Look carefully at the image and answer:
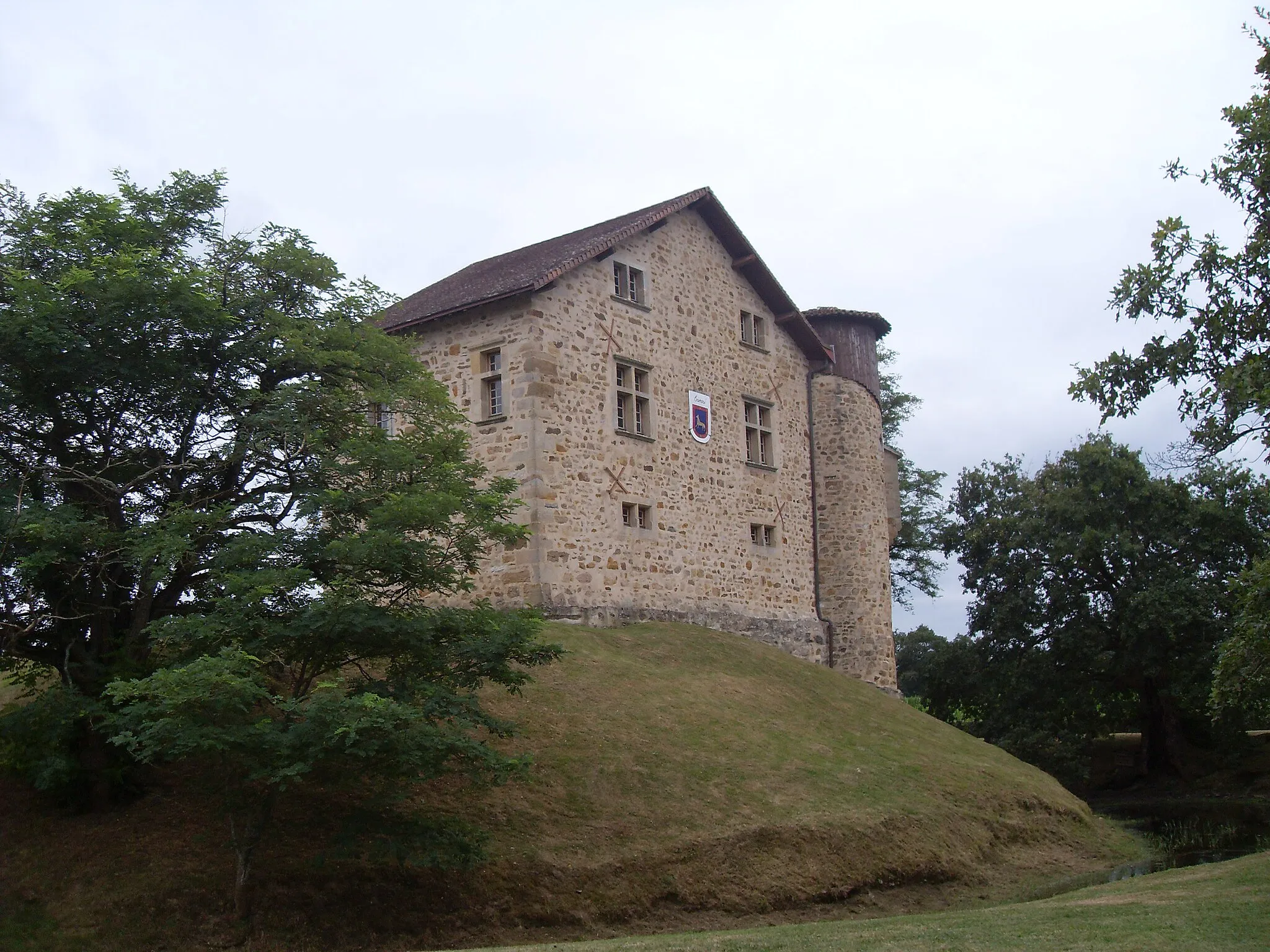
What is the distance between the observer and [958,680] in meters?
40.9

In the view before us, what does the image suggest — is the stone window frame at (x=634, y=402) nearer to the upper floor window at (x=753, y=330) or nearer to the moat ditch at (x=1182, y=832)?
the upper floor window at (x=753, y=330)

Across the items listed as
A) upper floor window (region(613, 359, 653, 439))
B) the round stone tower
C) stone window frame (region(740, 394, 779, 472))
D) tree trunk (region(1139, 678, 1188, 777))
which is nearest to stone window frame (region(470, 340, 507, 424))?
upper floor window (region(613, 359, 653, 439))

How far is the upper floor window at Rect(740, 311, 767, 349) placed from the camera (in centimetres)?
3128

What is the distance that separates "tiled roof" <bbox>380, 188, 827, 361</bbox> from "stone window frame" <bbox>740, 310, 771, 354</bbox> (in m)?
0.66

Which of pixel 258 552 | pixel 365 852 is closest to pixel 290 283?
pixel 258 552

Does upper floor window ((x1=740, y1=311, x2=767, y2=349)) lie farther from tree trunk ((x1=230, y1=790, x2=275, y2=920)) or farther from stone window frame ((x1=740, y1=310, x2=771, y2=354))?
tree trunk ((x1=230, y1=790, x2=275, y2=920))

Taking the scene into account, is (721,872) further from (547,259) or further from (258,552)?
(547,259)

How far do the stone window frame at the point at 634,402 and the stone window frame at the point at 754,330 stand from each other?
4.27 metres

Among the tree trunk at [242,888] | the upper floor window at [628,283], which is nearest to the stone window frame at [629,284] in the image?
the upper floor window at [628,283]

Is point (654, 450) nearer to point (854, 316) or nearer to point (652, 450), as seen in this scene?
point (652, 450)

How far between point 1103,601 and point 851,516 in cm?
1131

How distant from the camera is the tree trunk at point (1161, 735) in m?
37.8

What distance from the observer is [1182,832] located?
26.5 metres

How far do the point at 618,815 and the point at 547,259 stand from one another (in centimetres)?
1375
